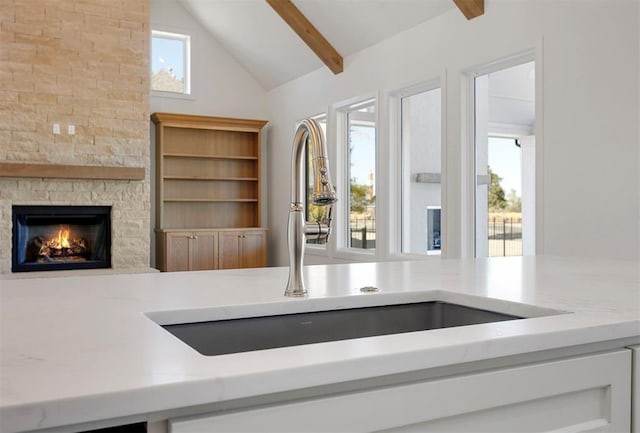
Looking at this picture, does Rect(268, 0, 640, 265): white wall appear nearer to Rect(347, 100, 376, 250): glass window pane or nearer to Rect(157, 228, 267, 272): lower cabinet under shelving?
Rect(347, 100, 376, 250): glass window pane

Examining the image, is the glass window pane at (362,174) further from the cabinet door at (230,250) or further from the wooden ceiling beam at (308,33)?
the cabinet door at (230,250)

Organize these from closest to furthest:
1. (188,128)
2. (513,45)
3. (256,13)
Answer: (513,45) < (256,13) < (188,128)

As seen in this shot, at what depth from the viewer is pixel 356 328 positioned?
4.23 ft

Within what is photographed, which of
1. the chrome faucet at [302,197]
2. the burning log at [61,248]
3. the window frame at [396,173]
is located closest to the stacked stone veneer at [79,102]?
the burning log at [61,248]

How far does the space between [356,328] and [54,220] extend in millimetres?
5668

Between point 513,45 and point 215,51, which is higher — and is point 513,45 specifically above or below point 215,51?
below

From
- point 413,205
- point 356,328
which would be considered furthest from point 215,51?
point 356,328

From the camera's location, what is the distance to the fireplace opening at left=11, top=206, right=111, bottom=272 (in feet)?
19.6

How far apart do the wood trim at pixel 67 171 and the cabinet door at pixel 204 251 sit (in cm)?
109

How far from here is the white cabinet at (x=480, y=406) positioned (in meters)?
0.71

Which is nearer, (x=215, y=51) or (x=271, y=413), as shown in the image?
(x=271, y=413)

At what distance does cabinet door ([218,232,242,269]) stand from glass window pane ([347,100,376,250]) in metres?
1.48

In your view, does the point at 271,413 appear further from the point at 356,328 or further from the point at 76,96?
the point at 76,96

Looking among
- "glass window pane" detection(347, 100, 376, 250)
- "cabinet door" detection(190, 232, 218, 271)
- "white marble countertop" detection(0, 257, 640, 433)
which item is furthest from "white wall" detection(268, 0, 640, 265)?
"cabinet door" detection(190, 232, 218, 271)
